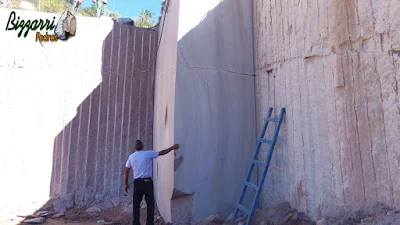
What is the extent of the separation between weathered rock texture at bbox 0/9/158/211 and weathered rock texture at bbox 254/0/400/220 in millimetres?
3902

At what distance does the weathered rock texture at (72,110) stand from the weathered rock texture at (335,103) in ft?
12.8

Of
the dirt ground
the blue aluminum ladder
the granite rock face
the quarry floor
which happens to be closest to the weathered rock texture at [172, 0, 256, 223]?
the granite rock face

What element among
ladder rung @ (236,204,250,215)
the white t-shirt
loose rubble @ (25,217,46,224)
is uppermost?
the white t-shirt

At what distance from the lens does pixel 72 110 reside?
6.65m

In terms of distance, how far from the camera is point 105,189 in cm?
670

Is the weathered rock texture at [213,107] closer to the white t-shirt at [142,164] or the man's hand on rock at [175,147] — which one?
the man's hand on rock at [175,147]

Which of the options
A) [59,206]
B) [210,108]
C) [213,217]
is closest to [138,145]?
[210,108]

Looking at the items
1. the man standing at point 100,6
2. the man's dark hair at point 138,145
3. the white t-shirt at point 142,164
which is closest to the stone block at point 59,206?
the white t-shirt at point 142,164

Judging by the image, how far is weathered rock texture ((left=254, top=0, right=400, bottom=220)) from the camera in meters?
2.66

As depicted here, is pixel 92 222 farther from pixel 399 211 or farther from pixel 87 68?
pixel 399 211

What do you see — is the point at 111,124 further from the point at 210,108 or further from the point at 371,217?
the point at 371,217

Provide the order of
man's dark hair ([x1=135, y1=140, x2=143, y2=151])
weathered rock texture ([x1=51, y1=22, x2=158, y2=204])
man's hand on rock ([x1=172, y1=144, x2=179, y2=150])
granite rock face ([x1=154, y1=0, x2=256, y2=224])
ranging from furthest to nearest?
weathered rock texture ([x1=51, y1=22, x2=158, y2=204]) < man's dark hair ([x1=135, y1=140, x2=143, y2=151]) < granite rock face ([x1=154, y1=0, x2=256, y2=224]) < man's hand on rock ([x1=172, y1=144, x2=179, y2=150])

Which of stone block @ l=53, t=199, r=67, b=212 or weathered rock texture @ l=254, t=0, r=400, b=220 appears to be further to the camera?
stone block @ l=53, t=199, r=67, b=212

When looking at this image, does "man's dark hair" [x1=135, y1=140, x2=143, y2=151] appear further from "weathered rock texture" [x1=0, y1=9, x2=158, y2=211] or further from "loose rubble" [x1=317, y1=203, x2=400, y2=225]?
"loose rubble" [x1=317, y1=203, x2=400, y2=225]
